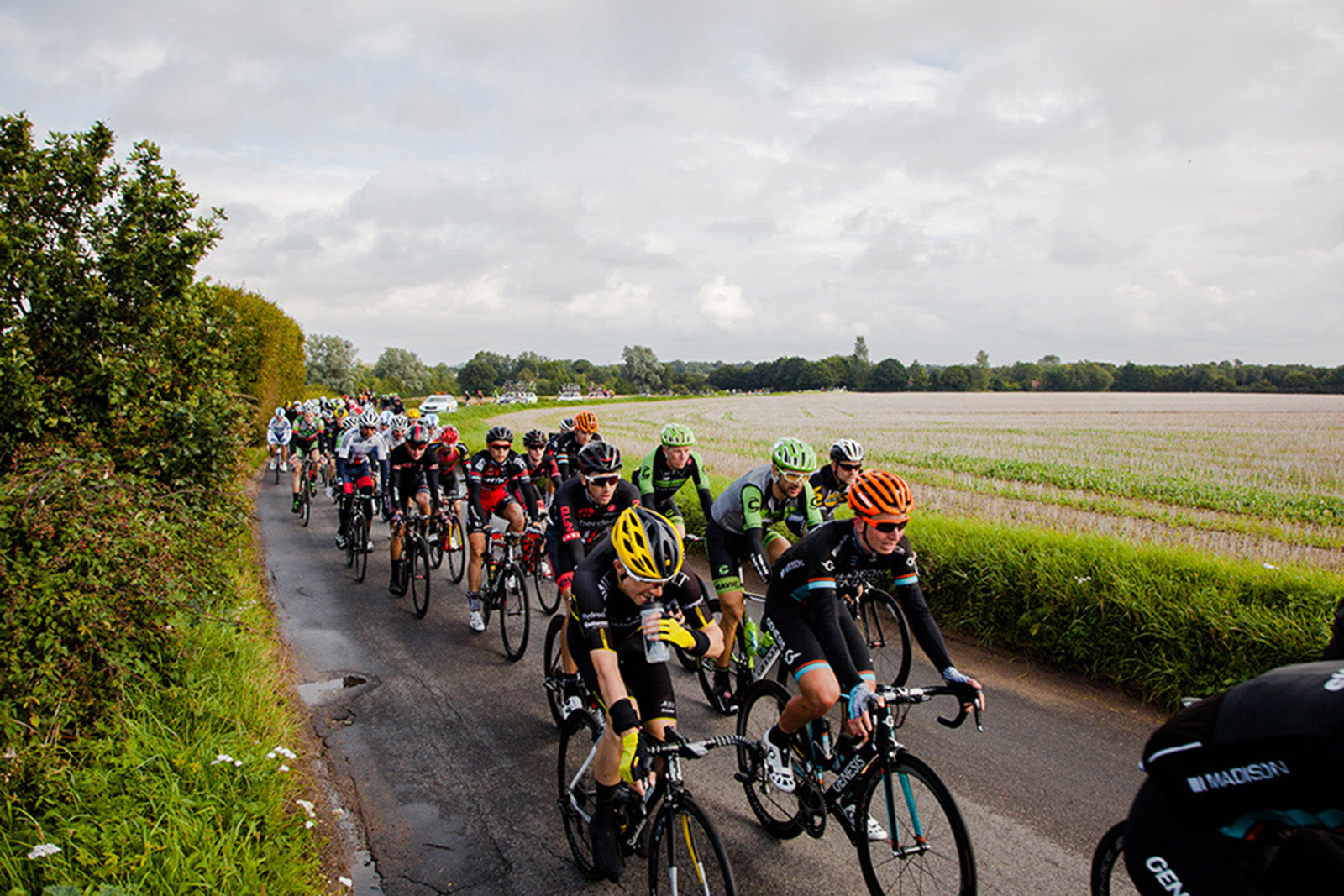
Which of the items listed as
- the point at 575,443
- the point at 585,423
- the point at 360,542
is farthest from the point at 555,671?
the point at 360,542

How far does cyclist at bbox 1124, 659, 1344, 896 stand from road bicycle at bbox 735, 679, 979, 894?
1.08m

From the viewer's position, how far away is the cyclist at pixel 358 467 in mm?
10359

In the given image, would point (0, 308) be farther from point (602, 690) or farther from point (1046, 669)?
point (1046, 669)

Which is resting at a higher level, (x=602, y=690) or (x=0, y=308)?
(x=0, y=308)

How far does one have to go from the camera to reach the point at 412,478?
9.30 metres

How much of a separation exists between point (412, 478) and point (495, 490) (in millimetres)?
1725

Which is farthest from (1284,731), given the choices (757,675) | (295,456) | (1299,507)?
(295,456)

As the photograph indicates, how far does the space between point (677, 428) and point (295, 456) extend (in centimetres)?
1155

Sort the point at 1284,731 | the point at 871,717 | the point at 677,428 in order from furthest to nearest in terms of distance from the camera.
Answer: the point at 677,428 < the point at 871,717 < the point at 1284,731

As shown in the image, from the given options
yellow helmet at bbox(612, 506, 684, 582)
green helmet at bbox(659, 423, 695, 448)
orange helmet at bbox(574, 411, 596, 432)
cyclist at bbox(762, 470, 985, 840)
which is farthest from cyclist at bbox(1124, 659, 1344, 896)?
orange helmet at bbox(574, 411, 596, 432)

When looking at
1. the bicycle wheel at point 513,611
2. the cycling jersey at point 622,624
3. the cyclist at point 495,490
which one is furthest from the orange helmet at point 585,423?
the cycling jersey at point 622,624

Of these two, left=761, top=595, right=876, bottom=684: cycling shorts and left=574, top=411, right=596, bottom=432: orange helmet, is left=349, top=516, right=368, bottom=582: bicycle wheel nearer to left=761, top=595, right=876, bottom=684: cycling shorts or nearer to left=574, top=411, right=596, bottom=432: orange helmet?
left=574, top=411, right=596, bottom=432: orange helmet

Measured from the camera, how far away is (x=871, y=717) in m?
3.46

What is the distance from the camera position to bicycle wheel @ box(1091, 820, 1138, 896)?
280 centimetres
